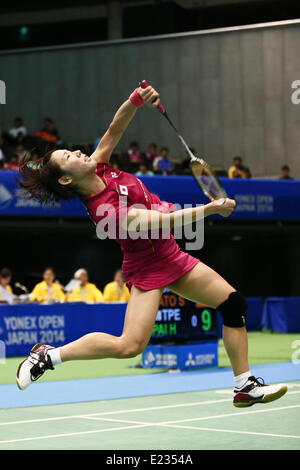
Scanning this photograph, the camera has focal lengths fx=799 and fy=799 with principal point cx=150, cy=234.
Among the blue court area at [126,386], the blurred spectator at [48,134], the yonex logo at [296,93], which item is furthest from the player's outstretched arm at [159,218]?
the yonex logo at [296,93]

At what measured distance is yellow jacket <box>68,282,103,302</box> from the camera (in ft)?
46.9

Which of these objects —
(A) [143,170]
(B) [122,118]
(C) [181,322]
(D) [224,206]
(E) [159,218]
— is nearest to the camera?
(D) [224,206]

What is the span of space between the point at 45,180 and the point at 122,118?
70 centimetres

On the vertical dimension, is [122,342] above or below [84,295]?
above

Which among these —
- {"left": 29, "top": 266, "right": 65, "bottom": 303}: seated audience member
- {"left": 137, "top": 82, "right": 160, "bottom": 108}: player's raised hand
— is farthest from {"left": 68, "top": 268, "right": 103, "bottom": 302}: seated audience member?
{"left": 137, "top": 82, "right": 160, "bottom": 108}: player's raised hand

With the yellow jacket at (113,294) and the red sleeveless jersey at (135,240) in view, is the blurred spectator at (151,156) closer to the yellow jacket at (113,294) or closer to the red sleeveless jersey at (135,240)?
the yellow jacket at (113,294)

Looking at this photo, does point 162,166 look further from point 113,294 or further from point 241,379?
point 241,379

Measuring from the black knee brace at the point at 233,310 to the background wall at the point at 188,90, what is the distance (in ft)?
Result: 51.6

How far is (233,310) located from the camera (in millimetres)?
5152

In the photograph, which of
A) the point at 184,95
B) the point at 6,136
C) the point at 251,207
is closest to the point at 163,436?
the point at 251,207

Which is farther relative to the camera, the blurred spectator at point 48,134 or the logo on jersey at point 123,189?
the blurred spectator at point 48,134

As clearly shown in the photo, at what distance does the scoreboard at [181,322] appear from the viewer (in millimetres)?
10859

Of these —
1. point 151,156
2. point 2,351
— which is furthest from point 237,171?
point 2,351

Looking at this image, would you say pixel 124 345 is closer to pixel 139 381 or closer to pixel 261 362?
pixel 139 381
